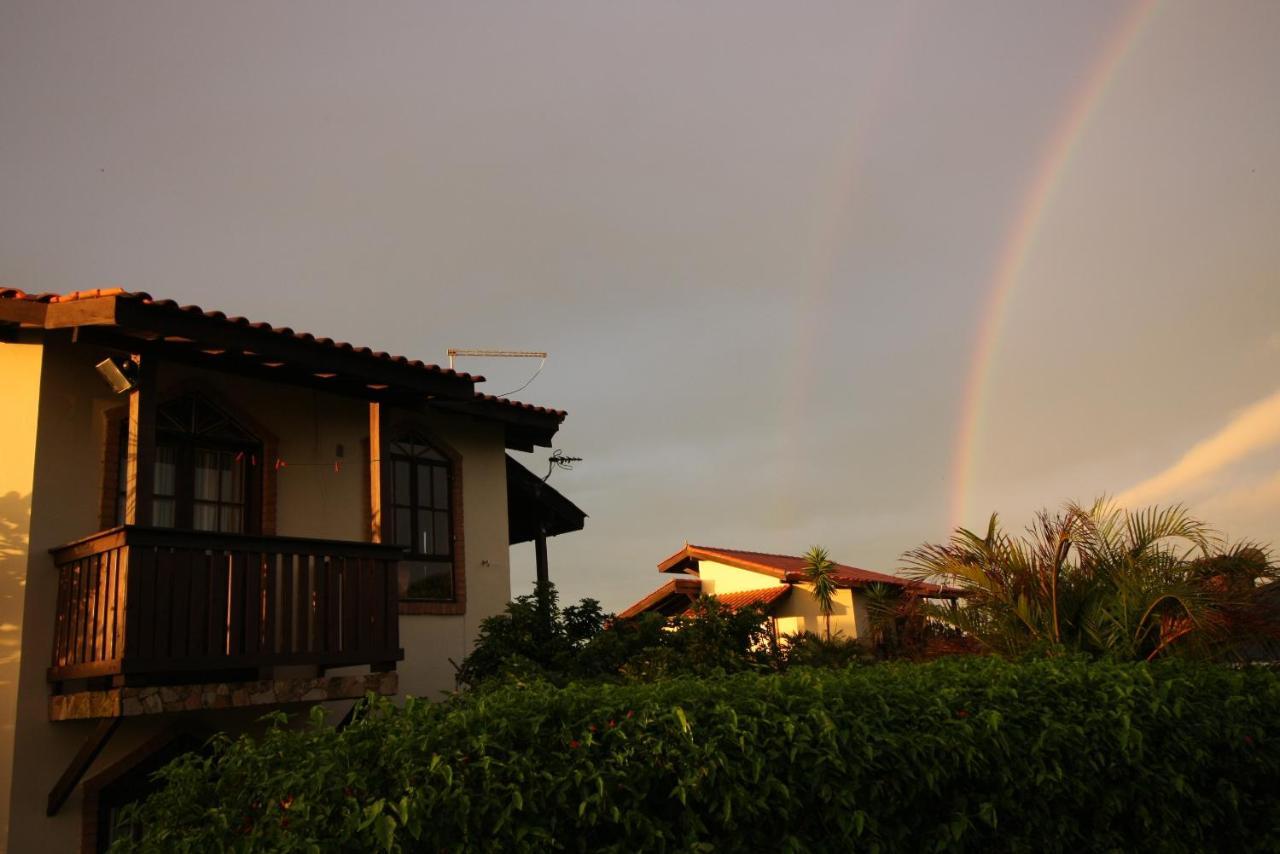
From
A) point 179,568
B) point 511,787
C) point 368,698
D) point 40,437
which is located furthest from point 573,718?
point 40,437

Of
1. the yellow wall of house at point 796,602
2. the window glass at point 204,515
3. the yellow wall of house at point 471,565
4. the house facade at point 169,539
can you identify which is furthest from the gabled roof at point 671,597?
the window glass at point 204,515

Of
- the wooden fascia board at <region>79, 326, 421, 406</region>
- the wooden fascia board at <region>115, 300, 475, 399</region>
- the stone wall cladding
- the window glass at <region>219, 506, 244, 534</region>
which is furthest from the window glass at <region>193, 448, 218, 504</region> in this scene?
the stone wall cladding

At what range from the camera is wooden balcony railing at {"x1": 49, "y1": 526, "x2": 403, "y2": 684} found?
754 centimetres

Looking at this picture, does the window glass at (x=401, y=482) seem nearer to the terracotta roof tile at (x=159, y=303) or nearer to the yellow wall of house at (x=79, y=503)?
the yellow wall of house at (x=79, y=503)

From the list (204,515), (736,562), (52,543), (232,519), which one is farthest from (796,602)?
(52,543)

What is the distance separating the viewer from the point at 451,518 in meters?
12.1

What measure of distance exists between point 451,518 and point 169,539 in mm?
4527

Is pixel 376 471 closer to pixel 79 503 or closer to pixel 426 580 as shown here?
pixel 426 580

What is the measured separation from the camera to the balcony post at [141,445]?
802 cm

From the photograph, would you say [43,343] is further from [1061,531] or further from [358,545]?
[1061,531]

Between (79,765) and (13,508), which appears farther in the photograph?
(13,508)

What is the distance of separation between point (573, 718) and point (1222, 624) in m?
6.56

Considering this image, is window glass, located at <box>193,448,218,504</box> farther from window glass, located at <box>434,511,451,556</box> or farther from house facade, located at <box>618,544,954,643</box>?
house facade, located at <box>618,544,954,643</box>

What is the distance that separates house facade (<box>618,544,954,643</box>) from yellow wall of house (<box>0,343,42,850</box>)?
21.4m
